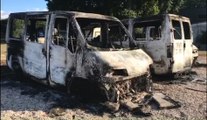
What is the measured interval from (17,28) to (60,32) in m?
2.65

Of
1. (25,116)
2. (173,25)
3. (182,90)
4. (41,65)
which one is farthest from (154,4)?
(25,116)

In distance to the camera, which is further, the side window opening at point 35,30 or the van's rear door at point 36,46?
the side window opening at point 35,30

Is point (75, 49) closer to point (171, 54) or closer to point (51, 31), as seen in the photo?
point (51, 31)

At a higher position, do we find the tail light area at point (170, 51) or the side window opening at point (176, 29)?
the side window opening at point (176, 29)

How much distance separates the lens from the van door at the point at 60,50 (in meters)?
8.44

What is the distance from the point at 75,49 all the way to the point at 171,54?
154 inches

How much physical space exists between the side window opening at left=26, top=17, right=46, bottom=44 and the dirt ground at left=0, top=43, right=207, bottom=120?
1.20 metres

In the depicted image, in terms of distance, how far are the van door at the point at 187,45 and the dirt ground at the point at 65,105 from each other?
1.29m

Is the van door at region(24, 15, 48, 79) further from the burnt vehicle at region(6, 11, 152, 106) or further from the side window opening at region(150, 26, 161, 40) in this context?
the side window opening at region(150, 26, 161, 40)

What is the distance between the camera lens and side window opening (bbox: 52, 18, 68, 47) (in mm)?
8758

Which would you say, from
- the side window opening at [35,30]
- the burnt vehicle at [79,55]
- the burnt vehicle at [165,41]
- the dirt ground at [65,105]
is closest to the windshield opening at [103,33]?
the burnt vehicle at [79,55]

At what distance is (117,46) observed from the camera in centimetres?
928

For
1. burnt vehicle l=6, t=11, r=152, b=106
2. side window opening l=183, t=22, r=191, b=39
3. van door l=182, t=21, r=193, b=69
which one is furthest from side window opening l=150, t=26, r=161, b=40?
burnt vehicle l=6, t=11, r=152, b=106

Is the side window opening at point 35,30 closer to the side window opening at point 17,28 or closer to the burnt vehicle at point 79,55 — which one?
the burnt vehicle at point 79,55
